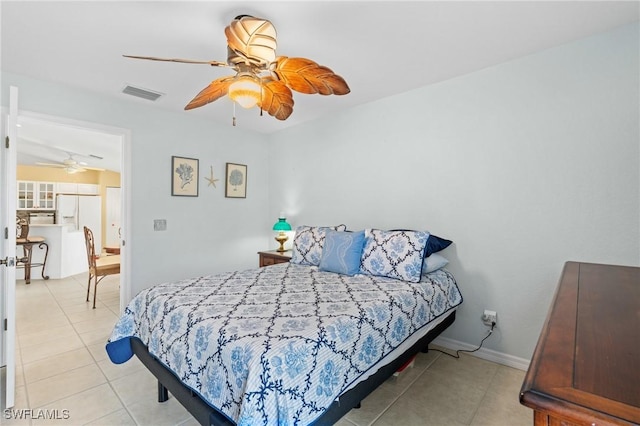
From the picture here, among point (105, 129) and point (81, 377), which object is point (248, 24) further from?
point (81, 377)

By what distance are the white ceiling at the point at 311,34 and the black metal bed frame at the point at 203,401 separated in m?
2.08

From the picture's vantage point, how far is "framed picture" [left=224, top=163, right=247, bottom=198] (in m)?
4.24

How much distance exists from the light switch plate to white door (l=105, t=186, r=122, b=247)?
6303mm

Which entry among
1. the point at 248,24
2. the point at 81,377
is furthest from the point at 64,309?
the point at 248,24

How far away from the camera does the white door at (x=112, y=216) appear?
28.2 ft

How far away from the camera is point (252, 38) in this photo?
164cm

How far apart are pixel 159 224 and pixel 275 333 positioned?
278cm

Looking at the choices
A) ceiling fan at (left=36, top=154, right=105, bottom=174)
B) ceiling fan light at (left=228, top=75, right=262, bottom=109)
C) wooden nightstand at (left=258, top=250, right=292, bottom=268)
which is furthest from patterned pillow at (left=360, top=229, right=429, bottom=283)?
ceiling fan at (left=36, top=154, right=105, bottom=174)

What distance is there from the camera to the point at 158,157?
3562 mm

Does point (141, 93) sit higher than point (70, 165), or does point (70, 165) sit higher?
point (141, 93)

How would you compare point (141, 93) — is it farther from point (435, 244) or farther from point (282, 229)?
point (435, 244)

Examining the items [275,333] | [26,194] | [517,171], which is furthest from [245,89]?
[26,194]

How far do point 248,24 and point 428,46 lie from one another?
1.36 meters

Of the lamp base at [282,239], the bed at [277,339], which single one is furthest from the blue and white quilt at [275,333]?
the lamp base at [282,239]
